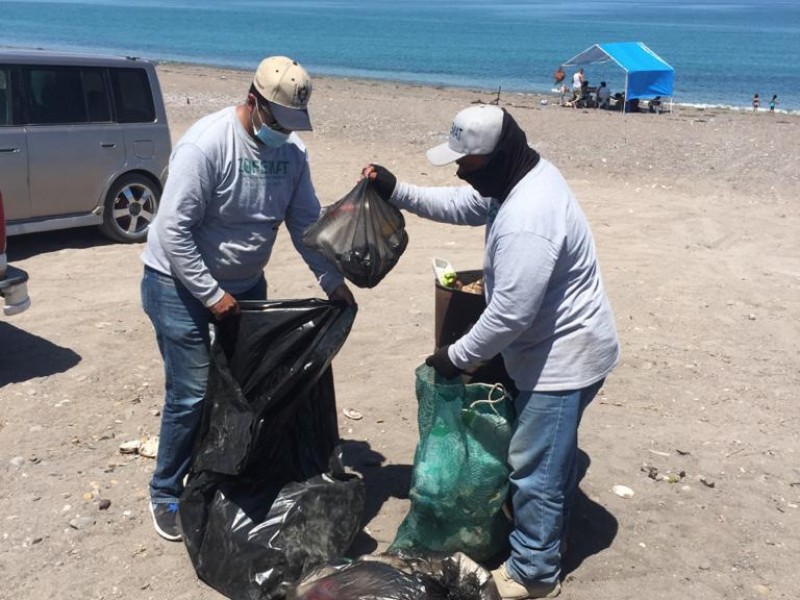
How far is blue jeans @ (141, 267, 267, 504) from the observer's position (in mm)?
4000

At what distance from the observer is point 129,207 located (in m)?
9.76

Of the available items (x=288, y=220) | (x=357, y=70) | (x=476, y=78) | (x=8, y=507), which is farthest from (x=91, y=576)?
(x=357, y=70)

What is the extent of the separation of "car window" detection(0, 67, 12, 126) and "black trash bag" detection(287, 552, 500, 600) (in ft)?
21.2

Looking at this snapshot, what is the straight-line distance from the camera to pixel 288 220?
4.34 m

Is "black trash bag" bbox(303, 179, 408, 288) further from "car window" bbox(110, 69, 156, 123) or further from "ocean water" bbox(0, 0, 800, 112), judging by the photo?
"ocean water" bbox(0, 0, 800, 112)

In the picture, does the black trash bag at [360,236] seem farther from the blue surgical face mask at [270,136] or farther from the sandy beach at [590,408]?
the sandy beach at [590,408]

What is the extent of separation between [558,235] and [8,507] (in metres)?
2.98

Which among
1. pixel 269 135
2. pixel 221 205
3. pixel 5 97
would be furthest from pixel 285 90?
pixel 5 97

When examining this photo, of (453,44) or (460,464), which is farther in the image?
(453,44)

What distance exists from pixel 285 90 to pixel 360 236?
68 cm

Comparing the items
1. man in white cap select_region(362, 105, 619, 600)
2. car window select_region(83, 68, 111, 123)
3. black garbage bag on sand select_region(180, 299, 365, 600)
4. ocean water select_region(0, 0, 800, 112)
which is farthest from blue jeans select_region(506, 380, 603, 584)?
ocean water select_region(0, 0, 800, 112)

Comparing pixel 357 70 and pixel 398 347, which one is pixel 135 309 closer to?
pixel 398 347

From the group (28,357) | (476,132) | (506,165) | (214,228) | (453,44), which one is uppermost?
(476,132)

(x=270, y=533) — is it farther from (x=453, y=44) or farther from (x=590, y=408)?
(x=453, y=44)
